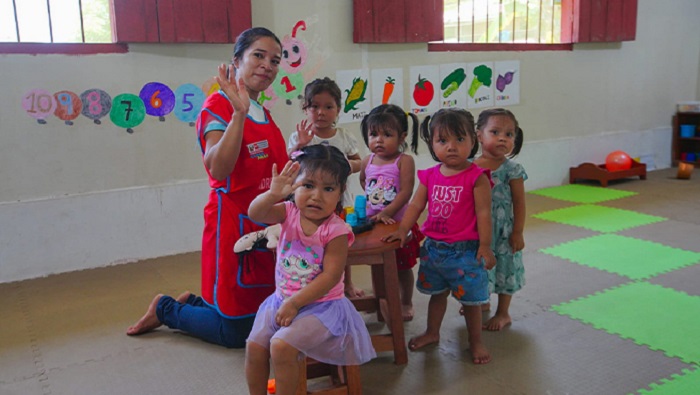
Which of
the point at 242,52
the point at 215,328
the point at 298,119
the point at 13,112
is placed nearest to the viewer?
the point at 242,52

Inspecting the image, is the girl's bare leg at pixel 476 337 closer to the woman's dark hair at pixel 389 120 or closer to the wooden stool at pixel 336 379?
the wooden stool at pixel 336 379

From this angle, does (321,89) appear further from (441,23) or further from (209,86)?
(441,23)

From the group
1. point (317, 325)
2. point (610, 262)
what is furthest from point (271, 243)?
point (610, 262)

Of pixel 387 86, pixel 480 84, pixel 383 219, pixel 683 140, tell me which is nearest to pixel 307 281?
pixel 383 219

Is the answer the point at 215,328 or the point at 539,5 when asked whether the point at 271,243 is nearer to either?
the point at 215,328

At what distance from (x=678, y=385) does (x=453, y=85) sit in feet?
10.8

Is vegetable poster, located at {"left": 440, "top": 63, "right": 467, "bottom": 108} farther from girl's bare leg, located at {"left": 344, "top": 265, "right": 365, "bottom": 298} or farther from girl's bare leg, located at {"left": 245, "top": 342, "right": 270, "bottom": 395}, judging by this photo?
girl's bare leg, located at {"left": 245, "top": 342, "right": 270, "bottom": 395}

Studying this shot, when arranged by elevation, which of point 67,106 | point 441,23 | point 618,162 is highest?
point 441,23

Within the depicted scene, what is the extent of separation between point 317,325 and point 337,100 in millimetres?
1236

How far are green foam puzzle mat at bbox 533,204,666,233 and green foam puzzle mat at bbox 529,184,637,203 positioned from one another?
33 centimetres

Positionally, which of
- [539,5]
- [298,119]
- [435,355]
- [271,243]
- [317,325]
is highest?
[539,5]

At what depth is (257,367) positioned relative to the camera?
1760 mm

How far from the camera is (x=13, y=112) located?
3.21m

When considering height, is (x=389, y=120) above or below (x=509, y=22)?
below
